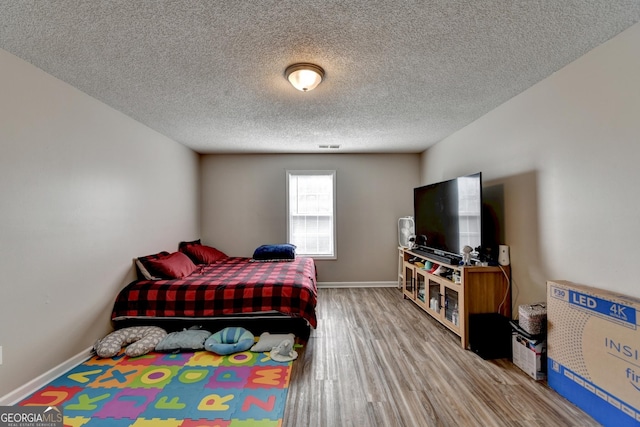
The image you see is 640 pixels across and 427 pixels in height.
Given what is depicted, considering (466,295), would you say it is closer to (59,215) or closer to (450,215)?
(450,215)

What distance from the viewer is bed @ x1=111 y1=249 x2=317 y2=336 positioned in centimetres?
276

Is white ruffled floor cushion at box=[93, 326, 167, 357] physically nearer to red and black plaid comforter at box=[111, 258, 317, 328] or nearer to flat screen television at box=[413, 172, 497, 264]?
red and black plaid comforter at box=[111, 258, 317, 328]

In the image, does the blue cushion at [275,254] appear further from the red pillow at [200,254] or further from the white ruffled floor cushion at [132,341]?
the white ruffled floor cushion at [132,341]

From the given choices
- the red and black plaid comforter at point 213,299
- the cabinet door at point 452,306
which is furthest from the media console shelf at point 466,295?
the red and black plaid comforter at point 213,299

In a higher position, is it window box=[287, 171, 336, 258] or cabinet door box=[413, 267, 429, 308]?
window box=[287, 171, 336, 258]

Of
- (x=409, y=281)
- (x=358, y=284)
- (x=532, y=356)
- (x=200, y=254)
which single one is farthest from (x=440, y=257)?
(x=200, y=254)

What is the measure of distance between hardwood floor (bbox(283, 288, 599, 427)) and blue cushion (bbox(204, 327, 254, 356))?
0.57 m

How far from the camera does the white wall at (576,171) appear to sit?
1657 millimetres

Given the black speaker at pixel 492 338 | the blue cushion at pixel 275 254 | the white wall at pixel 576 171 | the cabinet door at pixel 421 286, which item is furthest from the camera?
the blue cushion at pixel 275 254

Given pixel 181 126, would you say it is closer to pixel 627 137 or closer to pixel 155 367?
pixel 155 367

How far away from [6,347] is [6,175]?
1.18 meters

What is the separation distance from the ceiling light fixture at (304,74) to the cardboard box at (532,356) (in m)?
2.70

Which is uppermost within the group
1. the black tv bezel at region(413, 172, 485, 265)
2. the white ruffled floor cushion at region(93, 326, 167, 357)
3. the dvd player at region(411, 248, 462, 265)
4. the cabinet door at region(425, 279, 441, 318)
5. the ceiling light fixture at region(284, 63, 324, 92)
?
the ceiling light fixture at region(284, 63, 324, 92)

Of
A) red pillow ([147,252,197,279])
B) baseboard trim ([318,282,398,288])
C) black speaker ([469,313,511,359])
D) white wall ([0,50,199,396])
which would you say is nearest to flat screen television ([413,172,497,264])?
black speaker ([469,313,511,359])
